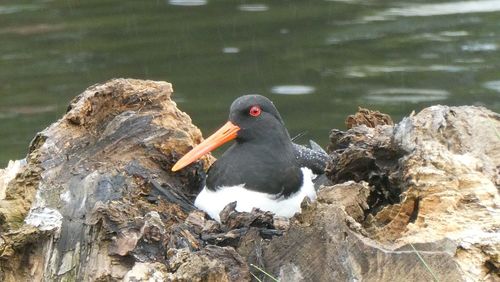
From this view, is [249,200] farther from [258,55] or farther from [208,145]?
[258,55]

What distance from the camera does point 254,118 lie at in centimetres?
706

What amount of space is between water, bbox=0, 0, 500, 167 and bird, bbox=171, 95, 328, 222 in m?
4.58

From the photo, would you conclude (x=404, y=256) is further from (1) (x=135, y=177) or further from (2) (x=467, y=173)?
(1) (x=135, y=177)

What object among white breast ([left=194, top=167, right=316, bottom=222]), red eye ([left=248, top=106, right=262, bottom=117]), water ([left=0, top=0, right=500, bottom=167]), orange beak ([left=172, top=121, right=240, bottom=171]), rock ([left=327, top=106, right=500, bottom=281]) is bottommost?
water ([left=0, top=0, right=500, bottom=167])

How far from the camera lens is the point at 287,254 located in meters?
5.05

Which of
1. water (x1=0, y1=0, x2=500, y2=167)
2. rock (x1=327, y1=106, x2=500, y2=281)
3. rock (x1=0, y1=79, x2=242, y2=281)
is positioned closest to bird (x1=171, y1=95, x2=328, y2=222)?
rock (x1=0, y1=79, x2=242, y2=281)

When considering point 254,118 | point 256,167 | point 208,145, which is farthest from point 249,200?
point 254,118

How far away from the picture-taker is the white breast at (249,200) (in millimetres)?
6688

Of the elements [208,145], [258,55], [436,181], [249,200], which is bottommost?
[258,55]

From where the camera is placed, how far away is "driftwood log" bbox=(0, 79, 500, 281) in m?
4.91

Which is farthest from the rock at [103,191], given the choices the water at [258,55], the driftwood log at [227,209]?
the water at [258,55]

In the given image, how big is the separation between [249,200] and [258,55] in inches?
326

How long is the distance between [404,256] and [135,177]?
1.96 m

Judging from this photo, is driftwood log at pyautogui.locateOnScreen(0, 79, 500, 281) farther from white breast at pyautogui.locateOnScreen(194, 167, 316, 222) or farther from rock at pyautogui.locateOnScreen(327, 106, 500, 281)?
white breast at pyautogui.locateOnScreen(194, 167, 316, 222)
